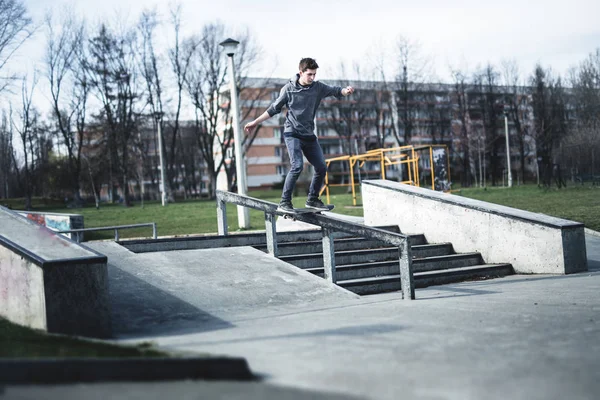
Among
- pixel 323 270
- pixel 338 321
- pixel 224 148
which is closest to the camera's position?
pixel 338 321

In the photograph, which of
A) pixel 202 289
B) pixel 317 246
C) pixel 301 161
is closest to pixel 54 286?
pixel 202 289

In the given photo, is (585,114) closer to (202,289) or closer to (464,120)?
(464,120)

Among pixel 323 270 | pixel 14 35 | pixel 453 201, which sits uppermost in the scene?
pixel 14 35

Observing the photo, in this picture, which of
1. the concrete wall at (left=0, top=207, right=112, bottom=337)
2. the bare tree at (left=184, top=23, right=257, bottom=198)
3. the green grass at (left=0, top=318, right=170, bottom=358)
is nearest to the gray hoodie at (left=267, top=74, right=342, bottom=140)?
the concrete wall at (left=0, top=207, right=112, bottom=337)

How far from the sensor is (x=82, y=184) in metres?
65.6

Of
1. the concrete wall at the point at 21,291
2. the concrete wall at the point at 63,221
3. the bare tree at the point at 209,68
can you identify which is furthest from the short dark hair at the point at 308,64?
the bare tree at the point at 209,68

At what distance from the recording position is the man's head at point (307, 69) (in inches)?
300

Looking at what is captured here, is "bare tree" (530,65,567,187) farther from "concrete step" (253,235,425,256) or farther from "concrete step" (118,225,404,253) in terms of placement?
"concrete step" (118,225,404,253)

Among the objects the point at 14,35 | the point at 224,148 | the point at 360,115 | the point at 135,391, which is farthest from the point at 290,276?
the point at 360,115

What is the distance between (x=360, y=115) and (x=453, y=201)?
52370 millimetres

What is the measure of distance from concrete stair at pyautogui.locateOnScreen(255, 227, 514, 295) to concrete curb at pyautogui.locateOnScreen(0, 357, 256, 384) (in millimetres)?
4648

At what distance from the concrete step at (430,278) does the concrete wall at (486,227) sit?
0.40 meters

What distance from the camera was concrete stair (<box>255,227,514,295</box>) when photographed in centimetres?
850

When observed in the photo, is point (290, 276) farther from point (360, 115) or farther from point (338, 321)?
point (360, 115)
